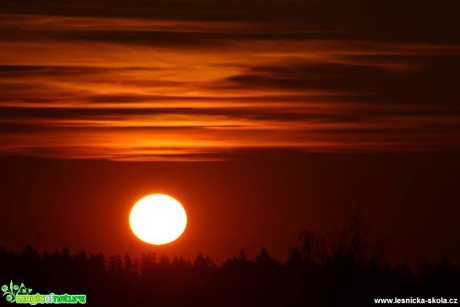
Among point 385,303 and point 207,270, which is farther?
point 207,270

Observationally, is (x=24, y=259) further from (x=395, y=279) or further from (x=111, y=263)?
(x=395, y=279)

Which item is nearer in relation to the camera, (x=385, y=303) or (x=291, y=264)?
(x=385, y=303)

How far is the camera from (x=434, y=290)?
7072 inches

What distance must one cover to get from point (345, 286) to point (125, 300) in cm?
1100

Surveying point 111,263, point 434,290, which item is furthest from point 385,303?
point 111,263

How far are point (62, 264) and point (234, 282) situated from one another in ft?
28.9

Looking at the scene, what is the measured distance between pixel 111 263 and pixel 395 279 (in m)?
15.6

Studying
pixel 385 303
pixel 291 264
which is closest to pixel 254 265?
pixel 291 264

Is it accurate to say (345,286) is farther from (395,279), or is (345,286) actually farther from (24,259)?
(24,259)

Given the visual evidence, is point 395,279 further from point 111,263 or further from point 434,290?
point 111,263

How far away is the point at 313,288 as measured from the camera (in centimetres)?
18338

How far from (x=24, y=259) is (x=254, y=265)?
38.2 ft

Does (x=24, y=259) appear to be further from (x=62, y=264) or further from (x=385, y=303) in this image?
(x=385, y=303)

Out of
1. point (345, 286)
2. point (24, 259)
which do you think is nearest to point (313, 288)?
point (345, 286)
